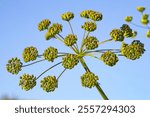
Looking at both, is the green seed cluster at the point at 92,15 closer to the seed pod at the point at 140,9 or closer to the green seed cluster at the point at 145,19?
the green seed cluster at the point at 145,19

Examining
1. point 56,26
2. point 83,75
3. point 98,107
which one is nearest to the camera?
point 83,75

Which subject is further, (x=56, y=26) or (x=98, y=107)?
(x=98, y=107)

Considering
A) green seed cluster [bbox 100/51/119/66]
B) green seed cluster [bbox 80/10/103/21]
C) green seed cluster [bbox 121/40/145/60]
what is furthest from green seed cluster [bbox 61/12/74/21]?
green seed cluster [bbox 121/40/145/60]

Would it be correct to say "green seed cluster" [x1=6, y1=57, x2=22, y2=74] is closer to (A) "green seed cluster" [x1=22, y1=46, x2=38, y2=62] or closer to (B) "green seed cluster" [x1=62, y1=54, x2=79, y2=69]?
(A) "green seed cluster" [x1=22, y1=46, x2=38, y2=62]

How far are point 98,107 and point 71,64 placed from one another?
213 cm

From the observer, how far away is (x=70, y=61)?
864cm

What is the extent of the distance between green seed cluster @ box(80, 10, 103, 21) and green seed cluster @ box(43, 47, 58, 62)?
139 cm

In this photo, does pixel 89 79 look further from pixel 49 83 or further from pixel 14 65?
pixel 14 65

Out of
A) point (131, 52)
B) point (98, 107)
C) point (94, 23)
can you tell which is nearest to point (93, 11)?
point (94, 23)

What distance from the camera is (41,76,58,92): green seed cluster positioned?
8742 millimetres

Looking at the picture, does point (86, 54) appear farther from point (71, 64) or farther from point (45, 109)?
point (45, 109)

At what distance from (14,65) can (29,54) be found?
51 cm

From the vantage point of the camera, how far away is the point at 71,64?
8.62 metres

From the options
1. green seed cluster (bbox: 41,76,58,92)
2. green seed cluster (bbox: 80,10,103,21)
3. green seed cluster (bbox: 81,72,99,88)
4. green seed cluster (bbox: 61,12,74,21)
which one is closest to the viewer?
green seed cluster (bbox: 81,72,99,88)
